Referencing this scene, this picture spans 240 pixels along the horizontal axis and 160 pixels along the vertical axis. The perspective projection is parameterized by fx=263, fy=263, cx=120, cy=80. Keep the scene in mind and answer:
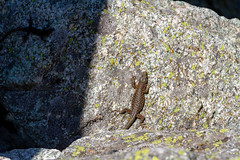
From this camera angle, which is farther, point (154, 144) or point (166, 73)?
point (166, 73)

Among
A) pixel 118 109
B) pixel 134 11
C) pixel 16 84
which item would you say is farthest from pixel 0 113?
pixel 134 11

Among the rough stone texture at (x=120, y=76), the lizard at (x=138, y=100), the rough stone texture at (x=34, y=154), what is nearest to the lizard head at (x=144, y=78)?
the lizard at (x=138, y=100)

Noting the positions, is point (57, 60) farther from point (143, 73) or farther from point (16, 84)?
point (143, 73)

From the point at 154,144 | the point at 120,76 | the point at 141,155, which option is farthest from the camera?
the point at 120,76

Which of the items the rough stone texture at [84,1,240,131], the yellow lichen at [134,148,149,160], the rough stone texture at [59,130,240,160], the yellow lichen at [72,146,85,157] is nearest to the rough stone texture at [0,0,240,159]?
the rough stone texture at [84,1,240,131]

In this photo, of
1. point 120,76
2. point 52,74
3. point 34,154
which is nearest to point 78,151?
point 34,154

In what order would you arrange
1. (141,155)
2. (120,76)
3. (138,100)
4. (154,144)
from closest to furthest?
(141,155) < (154,144) < (138,100) < (120,76)

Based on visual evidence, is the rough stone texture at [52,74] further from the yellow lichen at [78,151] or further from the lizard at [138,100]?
the yellow lichen at [78,151]

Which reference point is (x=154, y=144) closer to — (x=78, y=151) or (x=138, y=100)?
(x=78, y=151)
